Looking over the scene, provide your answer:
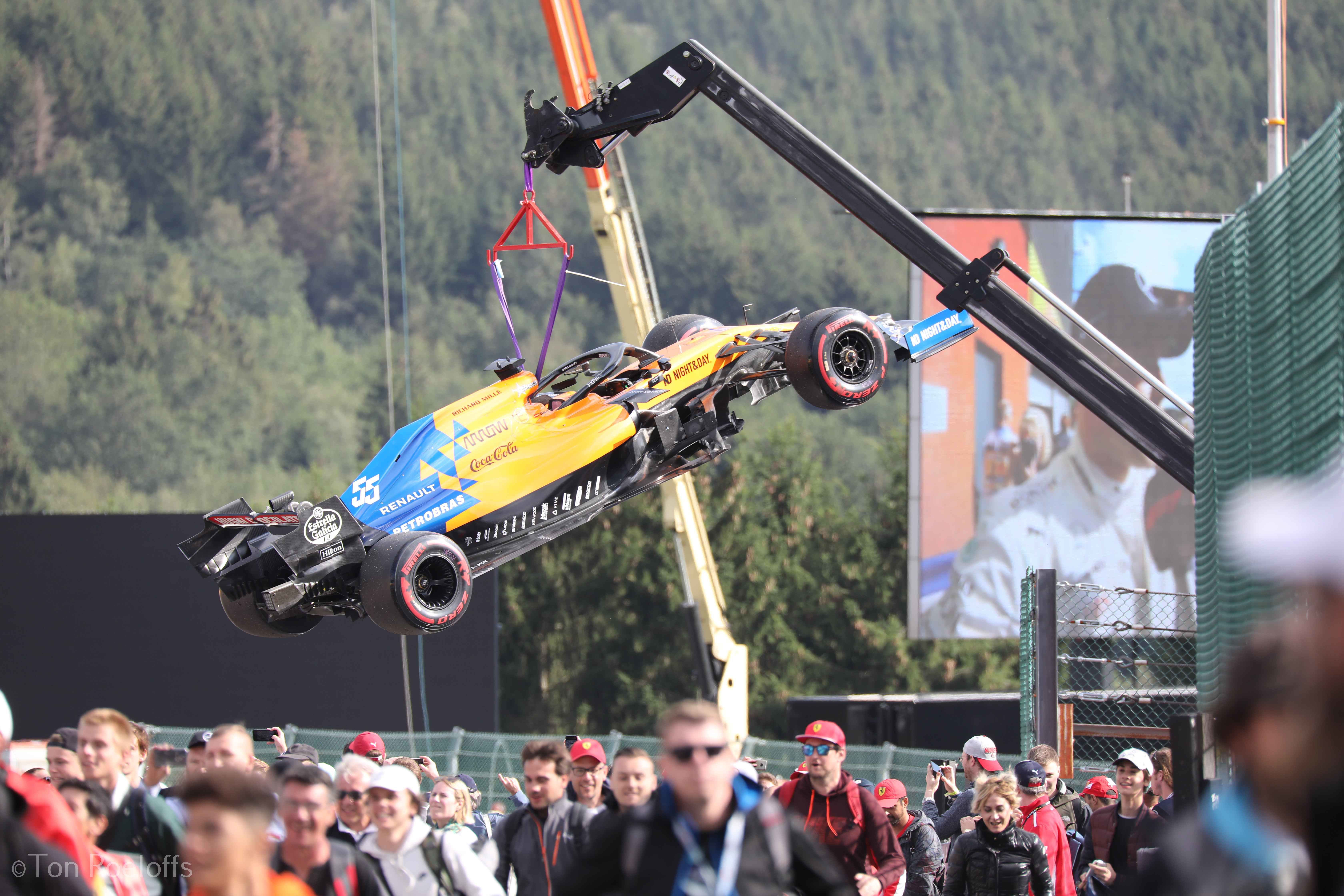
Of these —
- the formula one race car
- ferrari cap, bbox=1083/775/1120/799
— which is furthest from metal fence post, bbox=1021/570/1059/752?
the formula one race car

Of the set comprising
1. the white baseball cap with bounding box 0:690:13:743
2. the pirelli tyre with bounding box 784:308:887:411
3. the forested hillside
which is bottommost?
the white baseball cap with bounding box 0:690:13:743

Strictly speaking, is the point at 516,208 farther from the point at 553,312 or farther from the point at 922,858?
the point at 922,858

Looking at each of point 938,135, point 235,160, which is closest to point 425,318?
point 235,160

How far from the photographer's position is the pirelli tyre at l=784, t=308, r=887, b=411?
1206 centimetres

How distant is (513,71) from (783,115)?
122156 mm

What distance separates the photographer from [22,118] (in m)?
101

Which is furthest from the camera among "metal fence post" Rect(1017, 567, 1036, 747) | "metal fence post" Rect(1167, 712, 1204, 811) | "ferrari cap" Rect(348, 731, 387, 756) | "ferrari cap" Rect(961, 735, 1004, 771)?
"metal fence post" Rect(1017, 567, 1036, 747)

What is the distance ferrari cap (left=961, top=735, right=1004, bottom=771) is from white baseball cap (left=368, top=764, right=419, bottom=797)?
4574 millimetres

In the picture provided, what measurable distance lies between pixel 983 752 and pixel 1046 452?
22650 mm

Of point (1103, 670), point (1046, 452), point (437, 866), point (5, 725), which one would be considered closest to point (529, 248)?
point (437, 866)

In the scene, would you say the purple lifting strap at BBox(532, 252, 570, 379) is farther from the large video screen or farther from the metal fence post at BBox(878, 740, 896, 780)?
the large video screen

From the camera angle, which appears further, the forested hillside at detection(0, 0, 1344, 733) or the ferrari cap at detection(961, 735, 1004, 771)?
the forested hillside at detection(0, 0, 1344, 733)

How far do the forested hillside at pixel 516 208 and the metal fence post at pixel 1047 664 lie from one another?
138 ft

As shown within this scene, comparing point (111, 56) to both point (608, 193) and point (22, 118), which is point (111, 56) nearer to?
point (22, 118)
